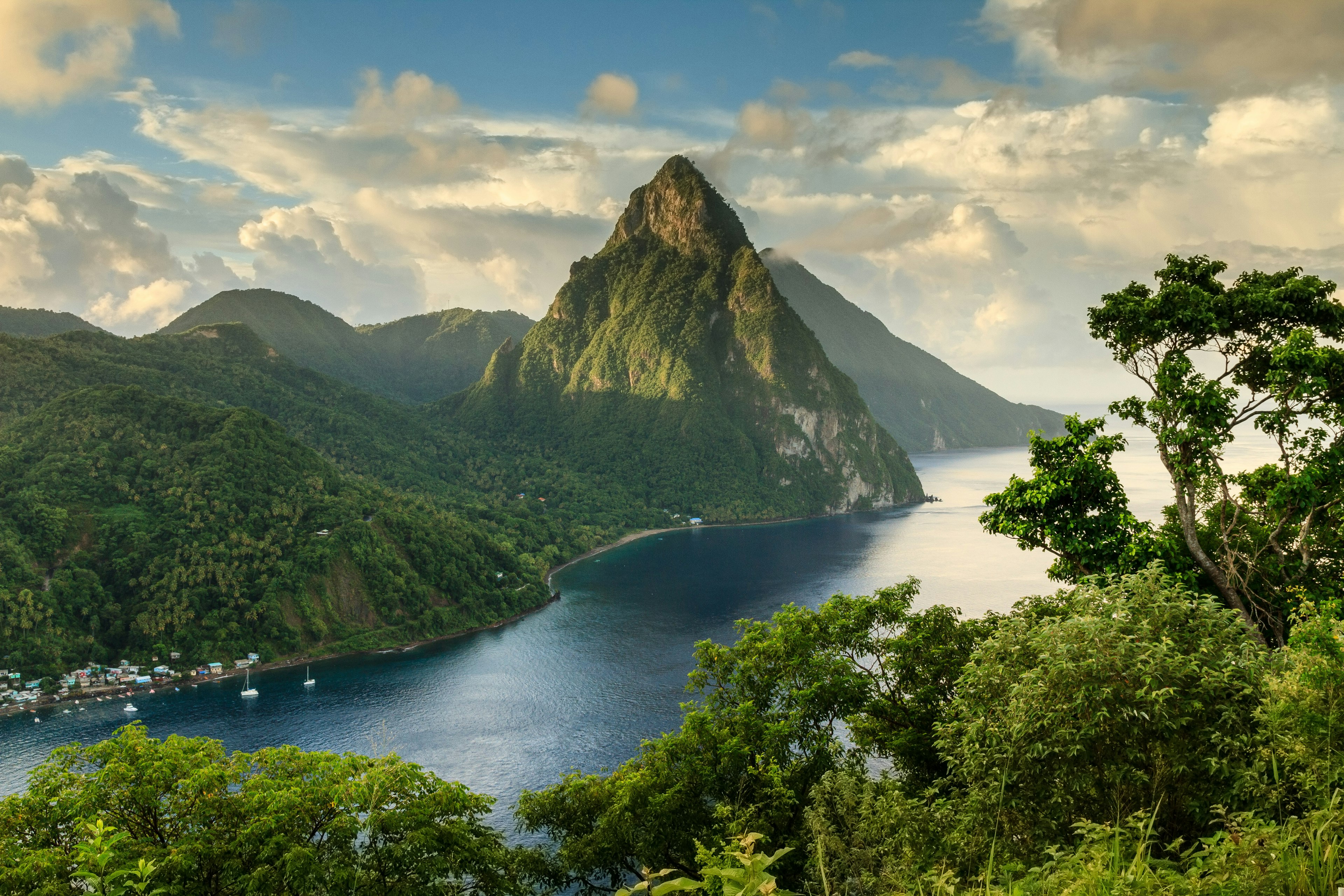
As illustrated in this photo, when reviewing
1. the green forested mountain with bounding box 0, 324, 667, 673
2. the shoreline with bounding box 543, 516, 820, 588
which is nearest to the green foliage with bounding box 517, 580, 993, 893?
the green forested mountain with bounding box 0, 324, 667, 673

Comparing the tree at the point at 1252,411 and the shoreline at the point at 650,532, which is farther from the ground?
the tree at the point at 1252,411

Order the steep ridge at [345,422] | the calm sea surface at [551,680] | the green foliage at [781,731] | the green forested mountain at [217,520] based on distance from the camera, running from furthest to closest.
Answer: the steep ridge at [345,422] → the green forested mountain at [217,520] → the calm sea surface at [551,680] → the green foliage at [781,731]

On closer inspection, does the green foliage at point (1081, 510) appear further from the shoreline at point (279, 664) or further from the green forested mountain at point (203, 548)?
the green forested mountain at point (203, 548)

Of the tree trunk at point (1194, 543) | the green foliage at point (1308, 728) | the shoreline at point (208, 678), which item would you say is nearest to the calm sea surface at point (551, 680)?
the shoreline at point (208, 678)

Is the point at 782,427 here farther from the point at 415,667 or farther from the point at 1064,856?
the point at 1064,856

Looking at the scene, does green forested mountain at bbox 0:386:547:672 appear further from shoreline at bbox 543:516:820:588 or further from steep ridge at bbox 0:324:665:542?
steep ridge at bbox 0:324:665:542
